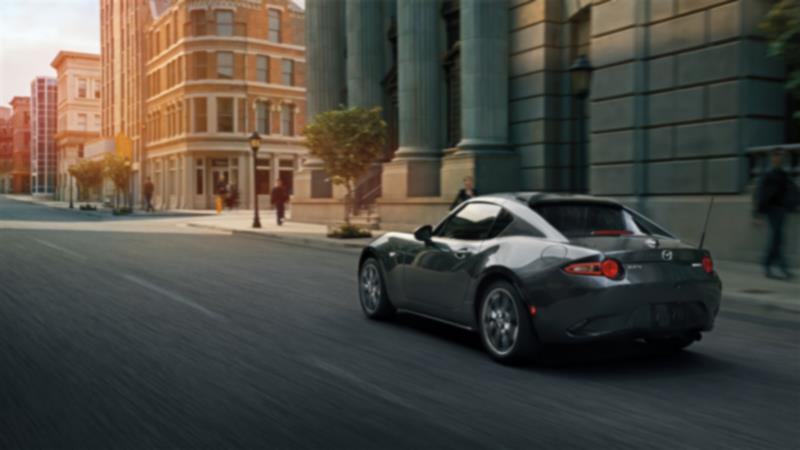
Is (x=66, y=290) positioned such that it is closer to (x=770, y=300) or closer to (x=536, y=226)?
(x=536, y=226)

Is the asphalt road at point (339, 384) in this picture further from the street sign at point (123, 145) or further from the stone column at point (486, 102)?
the street sign at point (123, 145)

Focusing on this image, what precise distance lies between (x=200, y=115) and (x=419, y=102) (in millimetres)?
36341

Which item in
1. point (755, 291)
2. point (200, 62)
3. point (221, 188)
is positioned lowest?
point (755, 291)

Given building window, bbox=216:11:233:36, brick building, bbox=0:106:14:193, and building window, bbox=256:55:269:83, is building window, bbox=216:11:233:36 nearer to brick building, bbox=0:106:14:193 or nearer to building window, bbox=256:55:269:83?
building window, bbox=256:55:269:83

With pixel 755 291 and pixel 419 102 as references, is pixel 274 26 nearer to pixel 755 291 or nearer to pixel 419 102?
pixel 419 102

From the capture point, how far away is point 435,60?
25953 mm

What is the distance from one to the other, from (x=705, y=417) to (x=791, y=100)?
12.6 meters

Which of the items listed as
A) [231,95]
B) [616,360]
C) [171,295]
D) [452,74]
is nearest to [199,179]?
[231,95]

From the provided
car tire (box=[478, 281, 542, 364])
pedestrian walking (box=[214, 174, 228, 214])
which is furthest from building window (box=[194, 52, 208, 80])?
car tire (box=[478, 281, 542, 364])

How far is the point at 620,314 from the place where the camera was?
5938mm

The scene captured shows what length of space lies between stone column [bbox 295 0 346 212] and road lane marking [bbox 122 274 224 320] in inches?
754

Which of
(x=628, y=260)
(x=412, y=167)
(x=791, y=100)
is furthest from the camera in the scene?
(x=412, y=167)

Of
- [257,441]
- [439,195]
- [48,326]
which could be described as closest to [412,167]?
[439,195]

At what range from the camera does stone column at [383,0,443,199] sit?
2553 centimetres
